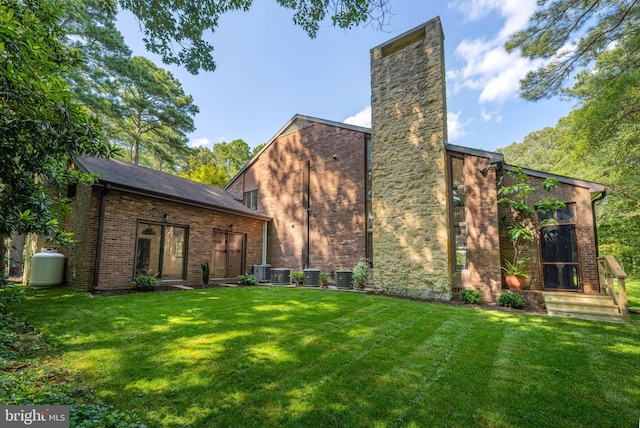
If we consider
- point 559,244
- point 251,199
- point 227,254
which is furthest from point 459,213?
point 251,199

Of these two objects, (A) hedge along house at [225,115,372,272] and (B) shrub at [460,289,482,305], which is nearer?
(B) shrub at [460,289,482,305]

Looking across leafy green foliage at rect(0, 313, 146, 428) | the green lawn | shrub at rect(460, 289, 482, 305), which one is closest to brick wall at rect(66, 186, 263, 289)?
the green lawn

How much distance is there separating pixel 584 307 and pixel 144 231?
11798 mm

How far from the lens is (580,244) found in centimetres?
749

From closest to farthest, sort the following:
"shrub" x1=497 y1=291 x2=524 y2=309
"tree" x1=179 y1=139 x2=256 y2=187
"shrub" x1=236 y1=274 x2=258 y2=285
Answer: "shrub" x1=497 y1=291 x2=524 y2=309 → "shrub" x1=236 y1=274 x2=258 y2=285 → "tree" x1=179 y1=139 x2=256 y2=187

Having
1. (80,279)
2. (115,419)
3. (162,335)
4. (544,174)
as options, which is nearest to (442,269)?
(544,174)

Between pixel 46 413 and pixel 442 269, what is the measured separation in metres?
8.06

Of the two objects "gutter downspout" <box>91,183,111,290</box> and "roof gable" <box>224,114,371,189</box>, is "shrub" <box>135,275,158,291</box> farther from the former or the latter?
"roof gable" <box>224,114,371,189</box>

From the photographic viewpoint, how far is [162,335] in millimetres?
3939

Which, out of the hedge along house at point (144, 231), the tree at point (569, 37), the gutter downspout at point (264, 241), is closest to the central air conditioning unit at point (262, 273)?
the hedge along house at point (144, 231)

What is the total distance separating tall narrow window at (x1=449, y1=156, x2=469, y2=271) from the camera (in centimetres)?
833

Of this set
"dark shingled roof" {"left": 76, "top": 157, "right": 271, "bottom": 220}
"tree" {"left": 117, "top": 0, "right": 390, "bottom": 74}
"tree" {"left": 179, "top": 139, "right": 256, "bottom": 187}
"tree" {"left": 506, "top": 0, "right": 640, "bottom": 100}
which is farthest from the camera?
"tree" {"left": 179, "top": 139, "right": 256, "bottom": 187}

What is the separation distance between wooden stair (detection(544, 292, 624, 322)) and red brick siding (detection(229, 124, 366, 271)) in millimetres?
5649

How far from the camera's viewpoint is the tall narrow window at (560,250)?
763cm
